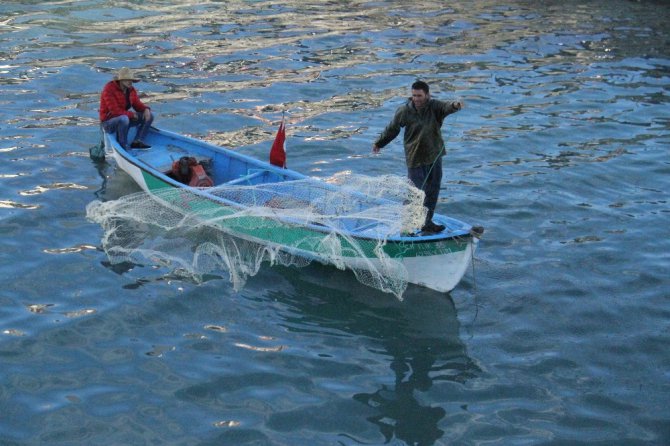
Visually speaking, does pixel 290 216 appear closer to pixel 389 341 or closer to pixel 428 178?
pixel 428 178

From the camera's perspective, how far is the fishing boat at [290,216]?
494 inches

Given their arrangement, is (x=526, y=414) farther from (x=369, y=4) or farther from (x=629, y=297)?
(x=369, y=4)

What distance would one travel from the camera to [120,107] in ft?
54.3

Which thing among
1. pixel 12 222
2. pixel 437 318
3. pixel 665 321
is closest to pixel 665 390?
pixel 665 321

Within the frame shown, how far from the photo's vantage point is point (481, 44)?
26.7 meters

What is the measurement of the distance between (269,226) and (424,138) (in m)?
2.66

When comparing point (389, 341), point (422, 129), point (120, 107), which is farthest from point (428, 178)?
point (120, 107)

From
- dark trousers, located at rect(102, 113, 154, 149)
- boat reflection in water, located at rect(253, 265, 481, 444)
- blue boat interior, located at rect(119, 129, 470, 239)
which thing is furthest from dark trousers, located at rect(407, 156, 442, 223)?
dark trousers, located at rect(102, 113, 154, 149)

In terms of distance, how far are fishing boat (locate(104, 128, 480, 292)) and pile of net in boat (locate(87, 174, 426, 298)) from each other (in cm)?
2

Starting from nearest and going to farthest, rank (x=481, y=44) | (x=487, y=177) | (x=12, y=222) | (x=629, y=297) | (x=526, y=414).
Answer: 1. (x=526, y=414)
2. (x=629, y=297)
3. (x=12, y=222)
4. (x=487, y=177)
5. (x=481, y=44)

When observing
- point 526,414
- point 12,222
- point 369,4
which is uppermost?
point 369,4

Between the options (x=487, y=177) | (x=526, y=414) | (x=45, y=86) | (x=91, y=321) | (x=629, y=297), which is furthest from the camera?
(x=45, y=86)

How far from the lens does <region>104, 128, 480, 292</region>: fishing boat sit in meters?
12.5

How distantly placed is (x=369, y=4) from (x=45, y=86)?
12.9 meters
